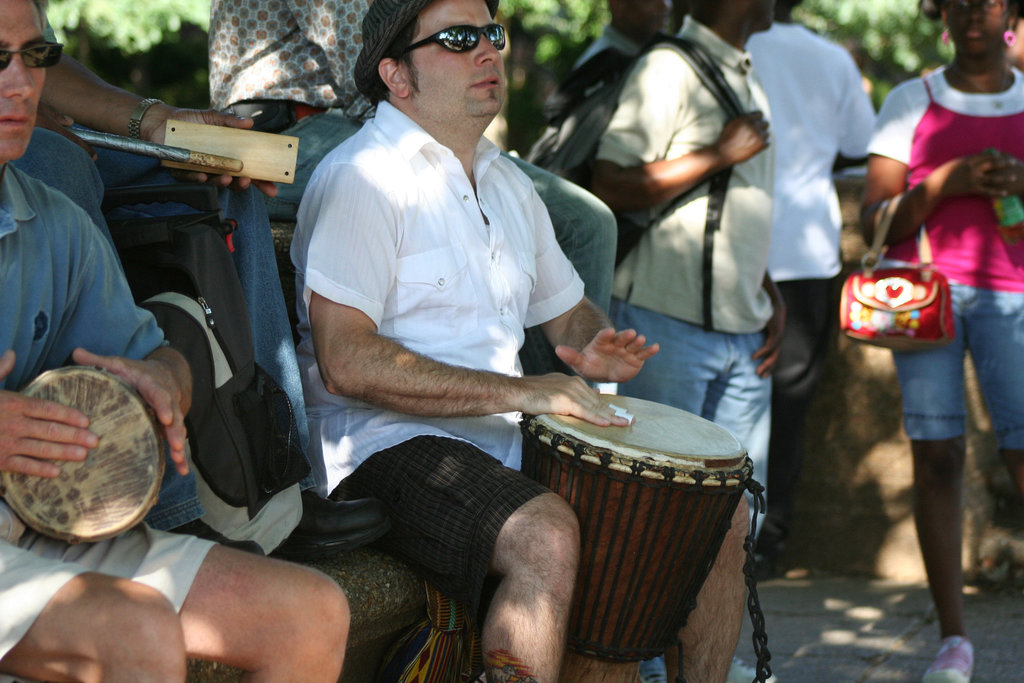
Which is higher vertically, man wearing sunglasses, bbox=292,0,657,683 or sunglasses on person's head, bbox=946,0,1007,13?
sunglasses on person's head, bbox=946,0,1007,13

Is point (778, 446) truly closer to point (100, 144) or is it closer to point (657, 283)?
point (657, 283)

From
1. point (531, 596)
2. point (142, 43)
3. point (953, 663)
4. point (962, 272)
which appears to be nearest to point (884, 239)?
point (962, 272)

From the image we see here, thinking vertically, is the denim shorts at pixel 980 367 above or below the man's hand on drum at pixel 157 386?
below

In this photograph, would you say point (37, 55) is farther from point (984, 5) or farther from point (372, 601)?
point (984, 5)

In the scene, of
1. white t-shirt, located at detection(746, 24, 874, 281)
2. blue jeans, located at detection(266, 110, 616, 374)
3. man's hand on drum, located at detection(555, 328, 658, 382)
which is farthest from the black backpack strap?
man's hand on drum, located at detection(555, 328, 658, 382)

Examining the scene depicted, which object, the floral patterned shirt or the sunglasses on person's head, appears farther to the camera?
the sunglasses on person's head

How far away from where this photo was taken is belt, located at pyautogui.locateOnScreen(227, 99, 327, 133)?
11.6 ft

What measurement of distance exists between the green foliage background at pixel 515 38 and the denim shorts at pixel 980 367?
7097mm

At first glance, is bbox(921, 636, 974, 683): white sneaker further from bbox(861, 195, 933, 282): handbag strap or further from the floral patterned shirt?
the floral patterned shirt

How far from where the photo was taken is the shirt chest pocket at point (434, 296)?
3014 mm

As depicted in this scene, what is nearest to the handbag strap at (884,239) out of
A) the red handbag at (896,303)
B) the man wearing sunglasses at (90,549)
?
the red handbag at (896,303)

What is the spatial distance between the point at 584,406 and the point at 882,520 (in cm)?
282

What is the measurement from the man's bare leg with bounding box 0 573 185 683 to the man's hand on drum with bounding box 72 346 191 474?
0.99ft

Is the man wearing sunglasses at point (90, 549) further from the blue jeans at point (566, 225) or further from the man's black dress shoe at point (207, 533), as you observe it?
the blue jeans at point (566, 225)
